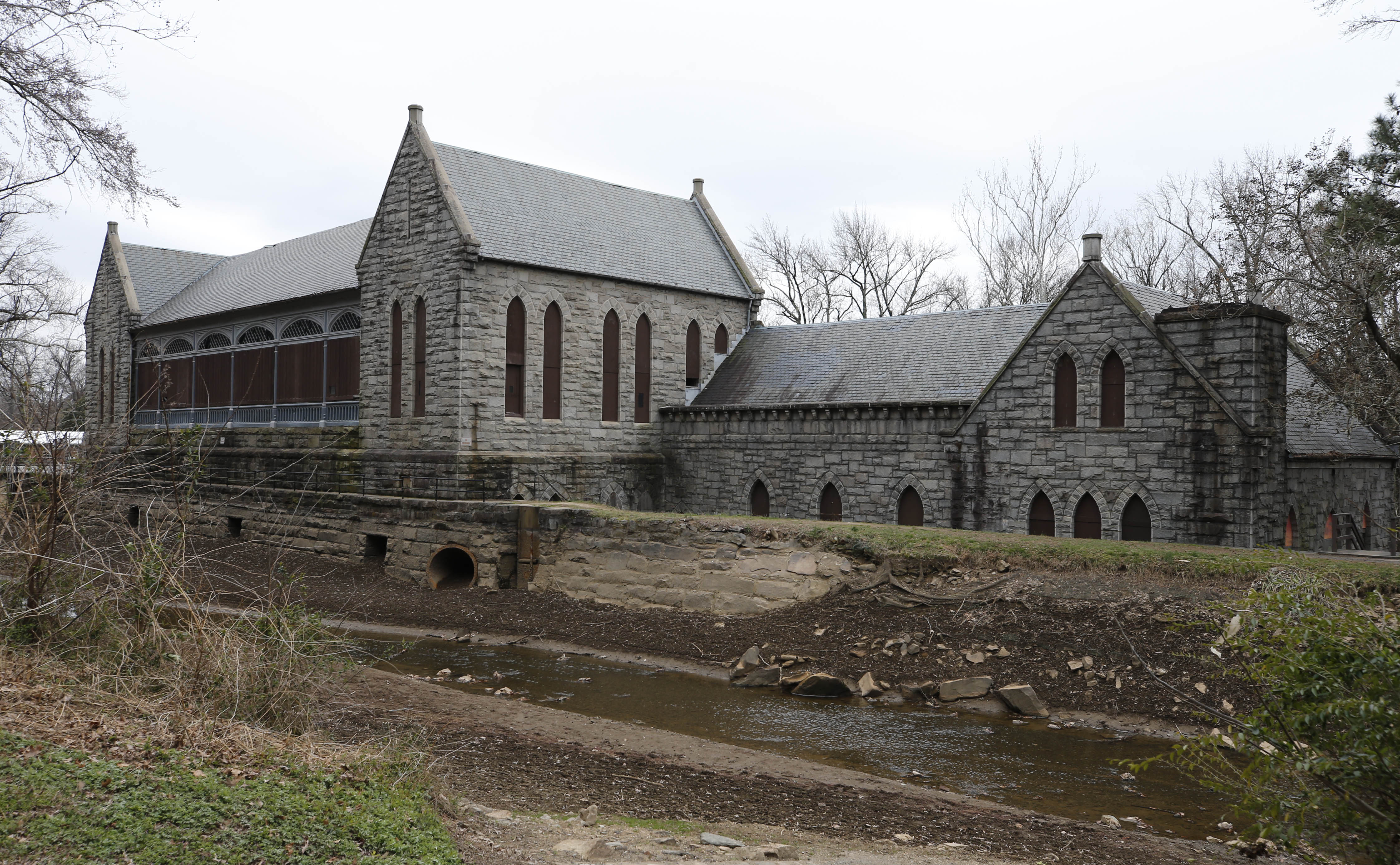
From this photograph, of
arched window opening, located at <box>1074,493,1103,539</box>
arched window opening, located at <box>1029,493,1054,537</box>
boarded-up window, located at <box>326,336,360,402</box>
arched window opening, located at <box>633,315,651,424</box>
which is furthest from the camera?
boarded-up window, located at <box>326,336,360,402</box>

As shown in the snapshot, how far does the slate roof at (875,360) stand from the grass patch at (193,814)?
1771 cm

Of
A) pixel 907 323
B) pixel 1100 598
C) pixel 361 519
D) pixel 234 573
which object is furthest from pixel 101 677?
pixel 907 323

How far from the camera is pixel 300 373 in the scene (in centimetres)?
3106

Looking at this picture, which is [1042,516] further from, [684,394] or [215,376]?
[215,376]

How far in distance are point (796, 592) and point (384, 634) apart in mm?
8540

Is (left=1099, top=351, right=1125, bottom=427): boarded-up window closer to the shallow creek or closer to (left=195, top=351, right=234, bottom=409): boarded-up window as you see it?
the shallow creek

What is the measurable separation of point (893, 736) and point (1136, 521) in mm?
9087

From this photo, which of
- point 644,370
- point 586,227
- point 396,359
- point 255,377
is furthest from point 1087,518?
point 255,377

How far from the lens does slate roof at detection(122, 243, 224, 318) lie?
39.9 m

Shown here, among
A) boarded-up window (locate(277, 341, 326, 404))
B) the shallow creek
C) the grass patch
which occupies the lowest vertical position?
the shallow creek

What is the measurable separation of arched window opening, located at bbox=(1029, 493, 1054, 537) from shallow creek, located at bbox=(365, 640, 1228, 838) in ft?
24.8

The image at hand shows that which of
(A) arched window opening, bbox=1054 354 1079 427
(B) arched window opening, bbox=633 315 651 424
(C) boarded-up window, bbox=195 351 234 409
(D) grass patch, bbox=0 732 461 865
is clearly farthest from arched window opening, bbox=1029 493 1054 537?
(C) boarded-up window, bbox=195 351 234 409

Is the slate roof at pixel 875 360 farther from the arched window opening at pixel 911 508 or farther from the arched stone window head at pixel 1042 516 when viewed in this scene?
the arched stone window head at pixel 1042 516

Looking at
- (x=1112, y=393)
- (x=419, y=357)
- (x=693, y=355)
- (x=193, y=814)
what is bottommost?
(x=193, y=814)
